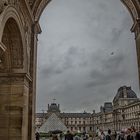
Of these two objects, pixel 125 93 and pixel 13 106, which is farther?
pixel 125 93

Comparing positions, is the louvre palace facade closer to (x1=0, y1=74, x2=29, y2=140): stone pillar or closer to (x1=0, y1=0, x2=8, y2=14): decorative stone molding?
(x1=0, y1=74, x2=29, y2=140): stone pillar

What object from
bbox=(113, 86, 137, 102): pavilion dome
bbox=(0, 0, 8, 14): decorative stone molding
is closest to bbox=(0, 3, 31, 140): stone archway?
bbox=(0, 0, 8, 14): decorative stone molding

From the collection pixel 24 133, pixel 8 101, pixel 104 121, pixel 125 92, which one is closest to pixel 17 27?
pixel 8 101

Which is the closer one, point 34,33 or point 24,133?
point 24,133

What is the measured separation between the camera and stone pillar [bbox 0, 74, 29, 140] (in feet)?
40.9

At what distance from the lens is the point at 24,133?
12.9m

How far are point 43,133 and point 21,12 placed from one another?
3810 cm

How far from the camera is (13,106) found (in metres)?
12.8

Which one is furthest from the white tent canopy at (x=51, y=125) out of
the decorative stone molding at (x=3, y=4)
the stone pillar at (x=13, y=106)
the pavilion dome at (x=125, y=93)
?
the pavilion dome at (x=125, y=93)

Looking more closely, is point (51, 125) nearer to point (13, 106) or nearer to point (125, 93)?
point (13, 106)

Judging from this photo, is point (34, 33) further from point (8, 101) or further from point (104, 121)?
point (104, 121)

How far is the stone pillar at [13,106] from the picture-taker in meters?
12.5

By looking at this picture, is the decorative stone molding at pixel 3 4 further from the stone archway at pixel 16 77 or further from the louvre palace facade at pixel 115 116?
the louvre palace facade at pixel 115 116

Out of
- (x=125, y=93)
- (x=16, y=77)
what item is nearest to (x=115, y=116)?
(x=125, y=93)
